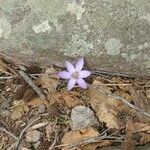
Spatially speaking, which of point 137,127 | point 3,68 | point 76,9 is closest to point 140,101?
point 137,127

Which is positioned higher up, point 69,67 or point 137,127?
point 69,67

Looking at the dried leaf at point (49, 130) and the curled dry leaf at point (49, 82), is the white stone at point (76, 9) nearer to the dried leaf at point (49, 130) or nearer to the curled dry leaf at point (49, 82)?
the curled dry leaf at point (49, 82)

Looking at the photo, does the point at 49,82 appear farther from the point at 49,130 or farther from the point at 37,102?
the point at 49,130

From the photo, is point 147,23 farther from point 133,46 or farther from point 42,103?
point 42,103

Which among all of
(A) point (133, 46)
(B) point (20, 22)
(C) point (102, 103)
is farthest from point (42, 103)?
(A) point (133, 46)

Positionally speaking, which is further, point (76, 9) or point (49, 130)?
point (49, 130)

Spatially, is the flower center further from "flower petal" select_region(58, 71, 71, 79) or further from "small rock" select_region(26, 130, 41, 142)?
"small rock" select_region(26, 130, 41, 142)

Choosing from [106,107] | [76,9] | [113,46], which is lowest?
[106,107]
